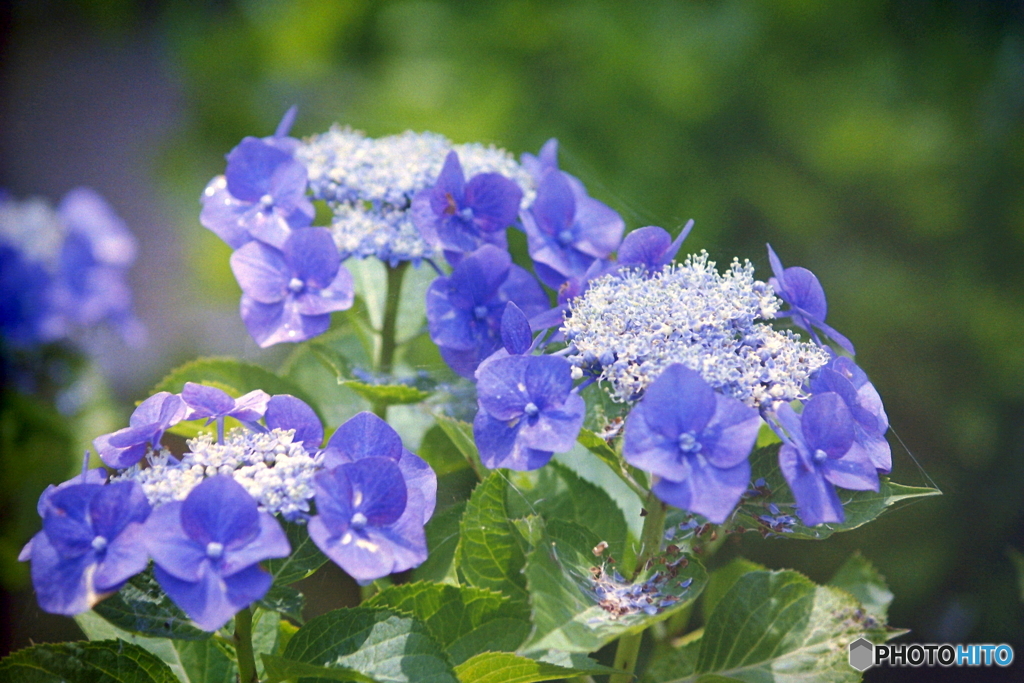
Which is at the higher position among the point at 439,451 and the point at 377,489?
the point at 377,489

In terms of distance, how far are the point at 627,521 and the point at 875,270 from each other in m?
1.36

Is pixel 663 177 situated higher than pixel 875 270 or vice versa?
pixel 663 177

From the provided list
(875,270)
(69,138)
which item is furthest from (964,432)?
(69,138)

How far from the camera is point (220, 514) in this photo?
405 millimetres

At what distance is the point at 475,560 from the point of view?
529 millimetres

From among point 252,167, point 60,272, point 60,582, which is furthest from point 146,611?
point 60,272

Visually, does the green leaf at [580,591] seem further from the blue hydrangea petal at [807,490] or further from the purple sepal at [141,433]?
the purple sepal at [141,433]

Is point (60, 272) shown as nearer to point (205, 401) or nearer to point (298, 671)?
point (205, 401)

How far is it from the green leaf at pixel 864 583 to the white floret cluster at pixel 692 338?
0.23 meters

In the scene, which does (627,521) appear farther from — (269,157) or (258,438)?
(269,157)

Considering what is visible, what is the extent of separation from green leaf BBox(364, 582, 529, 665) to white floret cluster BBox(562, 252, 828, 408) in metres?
0.15

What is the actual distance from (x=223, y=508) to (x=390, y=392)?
0.26 metres

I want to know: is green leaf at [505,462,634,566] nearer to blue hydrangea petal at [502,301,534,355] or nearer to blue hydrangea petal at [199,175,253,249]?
blue hydrangea petal at [502,301,534,355]

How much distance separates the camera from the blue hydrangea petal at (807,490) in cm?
42
